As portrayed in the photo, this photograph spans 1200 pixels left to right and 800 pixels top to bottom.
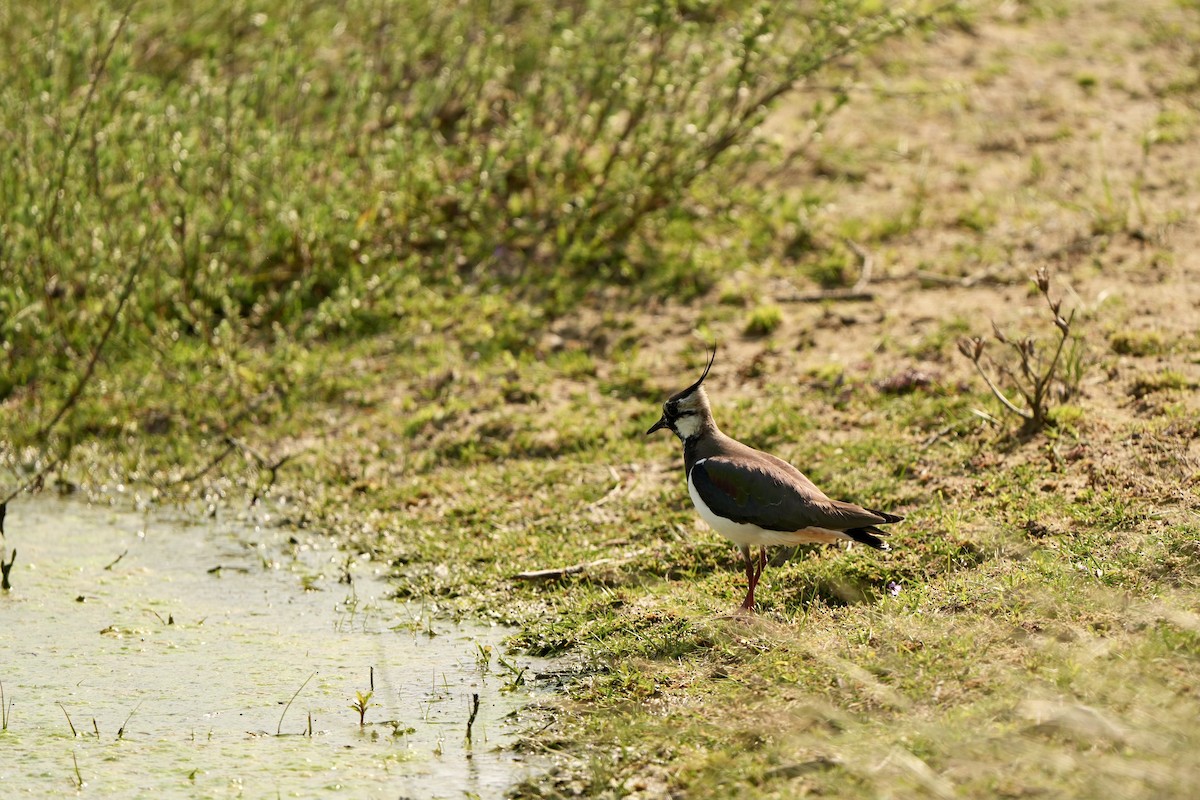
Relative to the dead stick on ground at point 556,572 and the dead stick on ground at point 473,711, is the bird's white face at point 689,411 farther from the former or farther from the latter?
the dead stick on ground at point 473,711

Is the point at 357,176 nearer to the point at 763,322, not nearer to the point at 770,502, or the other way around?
the point at 763,322

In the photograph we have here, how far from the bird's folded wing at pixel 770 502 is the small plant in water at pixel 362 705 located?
168 cm

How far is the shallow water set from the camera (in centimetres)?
486

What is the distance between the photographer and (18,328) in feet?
27.9

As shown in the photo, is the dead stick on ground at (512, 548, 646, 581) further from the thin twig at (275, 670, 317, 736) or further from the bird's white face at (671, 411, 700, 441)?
the thin twig at (275, 670, 317, 736)

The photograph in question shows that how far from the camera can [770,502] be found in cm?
580

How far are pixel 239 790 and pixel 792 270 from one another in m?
6.00

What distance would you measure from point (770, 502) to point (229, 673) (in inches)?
92.9

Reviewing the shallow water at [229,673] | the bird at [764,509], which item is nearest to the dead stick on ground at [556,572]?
the shallow water at [229,673]

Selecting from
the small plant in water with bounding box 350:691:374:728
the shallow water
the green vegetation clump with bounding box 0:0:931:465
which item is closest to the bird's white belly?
the shallow water

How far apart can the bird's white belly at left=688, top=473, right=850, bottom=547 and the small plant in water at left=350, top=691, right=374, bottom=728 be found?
1.65 m

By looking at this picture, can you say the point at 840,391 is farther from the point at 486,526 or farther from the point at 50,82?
the point at 50,82

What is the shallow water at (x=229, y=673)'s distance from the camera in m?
4.86

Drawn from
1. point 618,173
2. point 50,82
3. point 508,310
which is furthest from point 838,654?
point 50,82
